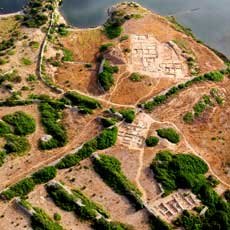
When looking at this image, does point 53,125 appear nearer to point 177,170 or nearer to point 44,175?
point 44,175

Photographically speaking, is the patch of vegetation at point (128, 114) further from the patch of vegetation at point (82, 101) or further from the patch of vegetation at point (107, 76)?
the patch of vegetation at point (107, 76)

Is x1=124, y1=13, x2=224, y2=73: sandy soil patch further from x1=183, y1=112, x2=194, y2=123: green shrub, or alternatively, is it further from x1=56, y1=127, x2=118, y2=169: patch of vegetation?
x1=56, y1=127, x2=118, y2=169: patch of vegetation

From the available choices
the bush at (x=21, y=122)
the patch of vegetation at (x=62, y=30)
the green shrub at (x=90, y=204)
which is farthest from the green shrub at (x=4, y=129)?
the patch of vegetation at (x=62, y=30)

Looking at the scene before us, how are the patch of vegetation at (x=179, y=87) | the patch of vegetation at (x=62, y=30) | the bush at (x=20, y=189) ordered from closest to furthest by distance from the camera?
the bush at (x=20, y=189), the patch of vegetation at (x=179, y=87), the patch of vegetation at (x=62, y=30)

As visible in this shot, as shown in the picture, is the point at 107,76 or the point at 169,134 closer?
the point at 169,134

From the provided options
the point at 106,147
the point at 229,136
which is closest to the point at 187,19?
the point at 229,136

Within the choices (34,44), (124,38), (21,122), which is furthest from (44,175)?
(124,38)

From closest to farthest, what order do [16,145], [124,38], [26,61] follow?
[16,145]
[26,61]
[124,38]
